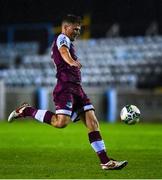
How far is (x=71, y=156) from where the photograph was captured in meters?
11.1

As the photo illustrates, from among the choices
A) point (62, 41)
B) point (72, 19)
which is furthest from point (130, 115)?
point (72, 19)

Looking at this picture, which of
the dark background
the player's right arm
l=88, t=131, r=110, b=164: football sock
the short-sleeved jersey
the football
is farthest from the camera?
the dark background

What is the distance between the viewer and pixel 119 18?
33.5m

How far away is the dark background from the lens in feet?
106

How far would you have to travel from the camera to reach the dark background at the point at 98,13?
106 feet

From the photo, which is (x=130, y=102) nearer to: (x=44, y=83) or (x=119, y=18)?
(x=44, y=83)

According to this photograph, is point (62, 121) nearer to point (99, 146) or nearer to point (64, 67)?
point (99, 146)

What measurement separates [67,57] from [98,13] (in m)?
26.0

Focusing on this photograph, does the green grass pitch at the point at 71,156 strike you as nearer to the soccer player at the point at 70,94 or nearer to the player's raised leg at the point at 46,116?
the soccer player at the point at 70,94

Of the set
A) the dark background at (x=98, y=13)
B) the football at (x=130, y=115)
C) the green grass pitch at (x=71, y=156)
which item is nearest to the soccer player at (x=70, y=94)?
the green grass pitch at (x=71, y=156)

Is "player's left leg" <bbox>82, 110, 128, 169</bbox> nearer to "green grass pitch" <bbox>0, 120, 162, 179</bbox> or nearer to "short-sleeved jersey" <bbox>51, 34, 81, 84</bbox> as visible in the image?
"green grass pitch" <bbox>0, 120, 162, 179</bbox>

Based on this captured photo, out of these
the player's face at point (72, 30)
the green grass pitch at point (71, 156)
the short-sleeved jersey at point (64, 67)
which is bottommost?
the green grass pitch at point (71, 156)

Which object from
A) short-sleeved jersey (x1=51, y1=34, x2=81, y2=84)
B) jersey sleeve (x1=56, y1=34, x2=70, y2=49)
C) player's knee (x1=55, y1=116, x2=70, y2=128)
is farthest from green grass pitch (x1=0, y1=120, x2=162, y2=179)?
jersey sleeve (x1=56, y1=34, x2=70, y2=49)

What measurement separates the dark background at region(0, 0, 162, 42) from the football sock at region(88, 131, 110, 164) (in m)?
22.5
